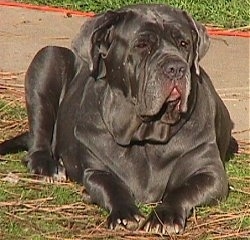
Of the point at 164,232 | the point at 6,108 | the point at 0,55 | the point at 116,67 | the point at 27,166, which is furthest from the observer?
the point at 0,55

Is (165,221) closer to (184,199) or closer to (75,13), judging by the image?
(184,199)

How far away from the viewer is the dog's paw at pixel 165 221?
5523mm

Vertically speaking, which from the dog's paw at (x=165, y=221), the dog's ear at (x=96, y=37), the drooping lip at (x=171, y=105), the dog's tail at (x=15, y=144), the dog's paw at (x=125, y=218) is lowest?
the dog's tail at (x=15, y=144)

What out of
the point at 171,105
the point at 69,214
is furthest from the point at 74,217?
the point at 171,105

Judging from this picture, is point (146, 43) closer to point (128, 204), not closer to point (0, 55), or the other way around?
point (128, 204)

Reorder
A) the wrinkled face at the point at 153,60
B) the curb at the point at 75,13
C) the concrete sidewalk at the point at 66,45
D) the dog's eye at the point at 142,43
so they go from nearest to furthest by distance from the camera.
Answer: the wrinkled face at the point at 153,60
the dog's eye at the point at 142,43
the concrete sidewalk at the point at 66,45
the curb at the point at 75,13

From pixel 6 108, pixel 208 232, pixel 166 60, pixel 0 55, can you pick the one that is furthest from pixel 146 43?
pixel 0 55

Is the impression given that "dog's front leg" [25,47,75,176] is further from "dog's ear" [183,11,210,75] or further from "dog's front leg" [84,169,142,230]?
"dog's ear" [183,11,210,75]

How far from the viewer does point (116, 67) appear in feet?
19.5

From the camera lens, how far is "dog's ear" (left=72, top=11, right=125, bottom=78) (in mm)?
5957

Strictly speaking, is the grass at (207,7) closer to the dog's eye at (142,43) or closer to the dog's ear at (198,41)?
the dog's ear at (198,41)

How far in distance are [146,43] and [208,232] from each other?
1134 mm

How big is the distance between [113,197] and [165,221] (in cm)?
44

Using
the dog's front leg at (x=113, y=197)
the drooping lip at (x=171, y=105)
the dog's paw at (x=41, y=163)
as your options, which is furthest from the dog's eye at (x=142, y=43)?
the dog's paw at (x=41, y=163)
